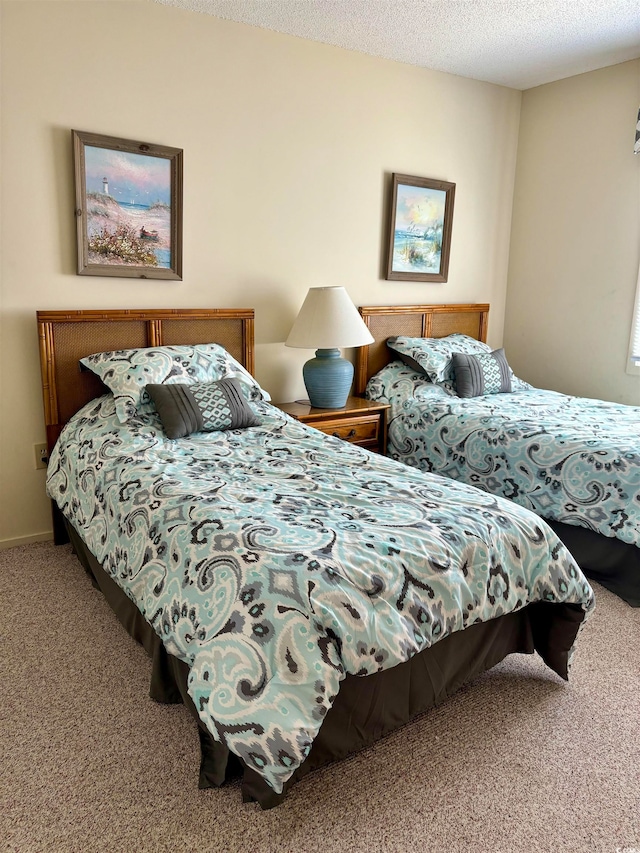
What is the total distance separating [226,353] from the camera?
334 cm

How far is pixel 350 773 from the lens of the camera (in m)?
1.72

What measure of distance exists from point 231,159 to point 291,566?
102 inches

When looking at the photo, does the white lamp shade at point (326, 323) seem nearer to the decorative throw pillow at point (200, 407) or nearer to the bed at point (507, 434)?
the bed at point (507, 434)

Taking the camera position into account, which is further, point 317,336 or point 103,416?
point 317,336

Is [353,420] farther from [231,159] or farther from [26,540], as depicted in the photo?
[26,540]

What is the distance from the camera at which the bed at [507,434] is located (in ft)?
9.04

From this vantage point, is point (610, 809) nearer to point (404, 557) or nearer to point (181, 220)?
point (404, 557)

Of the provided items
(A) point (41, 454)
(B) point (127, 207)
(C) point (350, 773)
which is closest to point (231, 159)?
(B) point (127, 207)

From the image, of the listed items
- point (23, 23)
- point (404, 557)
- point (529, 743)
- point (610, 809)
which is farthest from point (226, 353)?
point (610, 809)

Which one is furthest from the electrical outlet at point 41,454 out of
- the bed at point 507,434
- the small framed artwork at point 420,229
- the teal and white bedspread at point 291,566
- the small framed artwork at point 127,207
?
the small framed artwork at point 420,229

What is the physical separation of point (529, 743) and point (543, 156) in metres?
3.91

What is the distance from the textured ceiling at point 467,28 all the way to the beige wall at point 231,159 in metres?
0.13

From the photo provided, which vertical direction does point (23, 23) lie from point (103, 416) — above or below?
above

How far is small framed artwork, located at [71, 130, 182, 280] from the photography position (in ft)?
9.84
